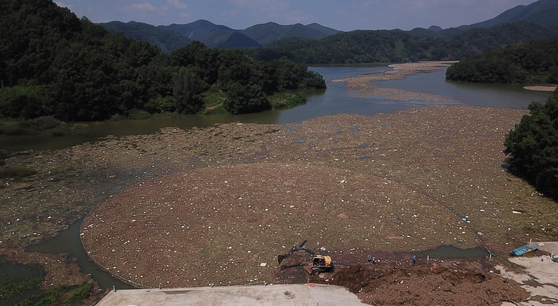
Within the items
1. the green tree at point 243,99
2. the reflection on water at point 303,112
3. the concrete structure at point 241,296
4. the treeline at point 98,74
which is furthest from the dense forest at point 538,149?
the treeline at point 98,74

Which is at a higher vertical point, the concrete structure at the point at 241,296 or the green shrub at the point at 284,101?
the green shrub at the point at 284,101

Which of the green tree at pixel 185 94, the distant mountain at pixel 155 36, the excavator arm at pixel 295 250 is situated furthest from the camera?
the distant mountain at pixel 155 36

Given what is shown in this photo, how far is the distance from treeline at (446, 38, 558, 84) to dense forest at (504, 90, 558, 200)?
53.4 metres

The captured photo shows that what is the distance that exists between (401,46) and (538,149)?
14964cm

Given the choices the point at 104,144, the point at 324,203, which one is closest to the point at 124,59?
the point at 104,144

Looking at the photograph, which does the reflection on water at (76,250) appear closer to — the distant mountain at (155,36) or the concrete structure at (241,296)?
the concrete structure at (241,296)

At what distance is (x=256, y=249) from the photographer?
12180 mm

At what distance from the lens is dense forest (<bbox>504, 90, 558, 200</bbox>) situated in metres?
15.4

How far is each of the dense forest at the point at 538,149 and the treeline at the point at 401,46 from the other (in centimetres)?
11373

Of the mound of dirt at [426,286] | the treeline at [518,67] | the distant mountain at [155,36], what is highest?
the distant mountain at [155,36]

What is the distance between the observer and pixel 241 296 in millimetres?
9664

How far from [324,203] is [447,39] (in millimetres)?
160169

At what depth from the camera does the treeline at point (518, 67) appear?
2480 inches

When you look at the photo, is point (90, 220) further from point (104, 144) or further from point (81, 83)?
point (81, 83)
